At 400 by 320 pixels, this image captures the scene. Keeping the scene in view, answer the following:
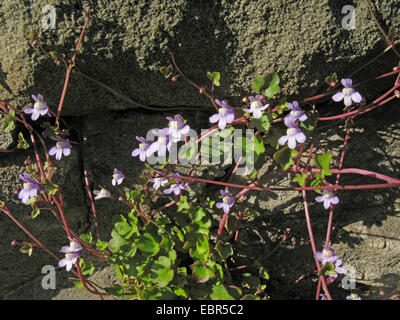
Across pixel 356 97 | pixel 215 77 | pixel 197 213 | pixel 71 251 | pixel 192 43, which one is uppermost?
pixel 192 43

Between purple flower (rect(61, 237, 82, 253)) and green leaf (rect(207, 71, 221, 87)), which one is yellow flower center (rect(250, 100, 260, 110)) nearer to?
green leaf (rect(207, 71, 221, 87))

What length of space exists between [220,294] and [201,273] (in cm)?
13

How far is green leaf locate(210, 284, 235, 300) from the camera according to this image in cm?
168

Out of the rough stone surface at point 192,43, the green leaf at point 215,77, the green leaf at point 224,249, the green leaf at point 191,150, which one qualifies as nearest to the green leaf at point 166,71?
the rough stone surface at point 192,43

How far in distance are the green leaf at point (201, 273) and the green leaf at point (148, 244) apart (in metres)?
0.20

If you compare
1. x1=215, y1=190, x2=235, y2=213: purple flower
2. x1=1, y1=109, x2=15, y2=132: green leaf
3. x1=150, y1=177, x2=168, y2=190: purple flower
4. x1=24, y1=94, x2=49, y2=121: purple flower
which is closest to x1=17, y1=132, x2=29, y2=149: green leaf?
x1=1, y1=109, x2=15, y2=132: green leaf

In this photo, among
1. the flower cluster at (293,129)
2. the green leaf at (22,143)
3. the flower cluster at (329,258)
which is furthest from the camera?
the green leaf at (22,143)

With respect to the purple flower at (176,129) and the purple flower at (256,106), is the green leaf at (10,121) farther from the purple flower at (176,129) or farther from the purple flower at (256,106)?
the purple flower at (256,106)

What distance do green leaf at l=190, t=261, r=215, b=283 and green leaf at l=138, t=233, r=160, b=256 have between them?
20 centimetres

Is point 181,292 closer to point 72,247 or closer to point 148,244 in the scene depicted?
point 148,244

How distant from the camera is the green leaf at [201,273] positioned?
1686 millimetres

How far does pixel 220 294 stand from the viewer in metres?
1.69

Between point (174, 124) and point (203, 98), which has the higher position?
point (203, 98)

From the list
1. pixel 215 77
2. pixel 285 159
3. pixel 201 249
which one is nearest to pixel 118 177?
pixel 201 249
